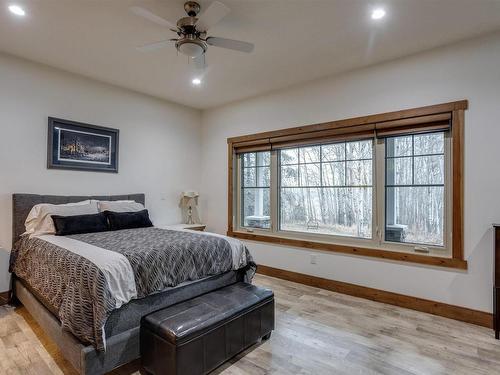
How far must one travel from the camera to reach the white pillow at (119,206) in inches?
150

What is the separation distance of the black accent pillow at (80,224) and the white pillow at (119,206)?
8.8 inches

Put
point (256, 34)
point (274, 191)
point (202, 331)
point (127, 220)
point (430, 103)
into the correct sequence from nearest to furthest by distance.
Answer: point (202, 331) < point (256, 34) < point (430, 103) < point (127, 220) < point (274, 191)

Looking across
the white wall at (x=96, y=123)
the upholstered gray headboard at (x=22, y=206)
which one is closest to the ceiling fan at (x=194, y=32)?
the white wall at (x=96, y=123)

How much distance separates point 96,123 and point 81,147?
41 cm

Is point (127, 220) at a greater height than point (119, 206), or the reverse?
point (119, 206)

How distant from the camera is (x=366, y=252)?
3562 millimetres

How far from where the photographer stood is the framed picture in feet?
12.2

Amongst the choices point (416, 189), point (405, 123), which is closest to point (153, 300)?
point (416, 189)

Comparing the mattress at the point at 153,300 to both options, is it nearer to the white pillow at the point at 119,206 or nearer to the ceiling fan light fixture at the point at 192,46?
the white pillow at the point at 119,206

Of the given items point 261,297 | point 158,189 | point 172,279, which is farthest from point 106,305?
point 158,189

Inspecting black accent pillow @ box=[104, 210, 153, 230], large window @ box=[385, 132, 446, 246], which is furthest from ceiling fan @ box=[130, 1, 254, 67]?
large window @ box=[385, 132, 446, 246]

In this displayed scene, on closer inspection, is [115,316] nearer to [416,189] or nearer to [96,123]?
[96,123]

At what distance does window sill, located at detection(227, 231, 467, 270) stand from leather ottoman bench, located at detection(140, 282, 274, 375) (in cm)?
163

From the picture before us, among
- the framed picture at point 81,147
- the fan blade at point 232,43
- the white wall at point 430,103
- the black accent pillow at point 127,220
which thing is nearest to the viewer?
the fan blade at point 232,43
